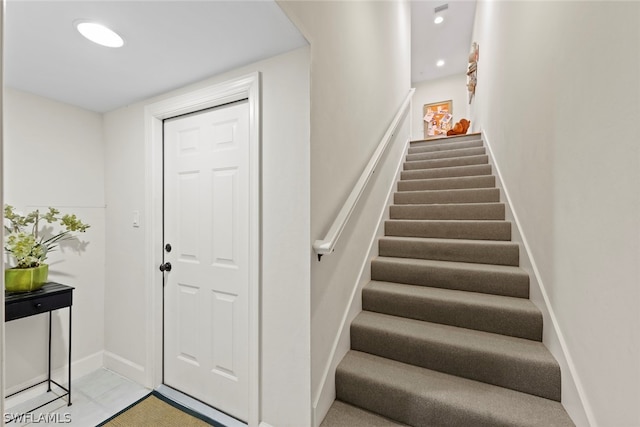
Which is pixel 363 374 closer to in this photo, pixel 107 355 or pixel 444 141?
pixel 107 355

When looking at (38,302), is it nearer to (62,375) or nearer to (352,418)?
(62,375)

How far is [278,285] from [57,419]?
1.65m

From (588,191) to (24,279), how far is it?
3037 mm

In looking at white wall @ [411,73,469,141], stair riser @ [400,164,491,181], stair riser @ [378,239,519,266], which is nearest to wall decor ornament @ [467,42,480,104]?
white wall @ [411,73,469,141]

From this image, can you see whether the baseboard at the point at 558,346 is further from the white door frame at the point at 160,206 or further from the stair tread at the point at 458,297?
the white door frame at the point at 160,206

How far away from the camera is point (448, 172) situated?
135 inches

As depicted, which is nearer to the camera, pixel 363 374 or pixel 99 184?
pixel 363 374

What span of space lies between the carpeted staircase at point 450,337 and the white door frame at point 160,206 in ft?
1.95

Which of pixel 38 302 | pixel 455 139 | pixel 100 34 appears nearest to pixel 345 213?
pixel 100 34

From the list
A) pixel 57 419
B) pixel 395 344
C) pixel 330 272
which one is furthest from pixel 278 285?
pixel 57 419

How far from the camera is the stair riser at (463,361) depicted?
1.45m

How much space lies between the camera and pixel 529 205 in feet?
6.46

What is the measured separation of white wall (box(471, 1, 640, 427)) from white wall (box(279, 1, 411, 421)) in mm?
1158

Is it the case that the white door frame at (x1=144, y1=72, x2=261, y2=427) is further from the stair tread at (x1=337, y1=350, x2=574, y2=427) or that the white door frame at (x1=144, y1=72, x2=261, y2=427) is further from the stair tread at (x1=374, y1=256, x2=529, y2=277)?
the stair tread at (x1=374, y1=256, x2=529, y2=277)
